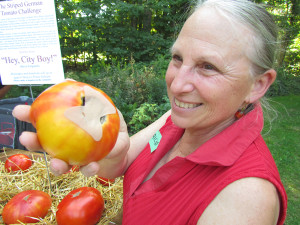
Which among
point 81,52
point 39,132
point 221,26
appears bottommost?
point 81,52

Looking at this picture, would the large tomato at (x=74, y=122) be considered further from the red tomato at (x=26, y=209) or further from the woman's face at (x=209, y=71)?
the red tomato at (x=26, y=209)

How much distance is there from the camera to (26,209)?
56.6 inches

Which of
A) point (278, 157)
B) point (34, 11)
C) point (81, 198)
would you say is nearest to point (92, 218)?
point (81, 198)

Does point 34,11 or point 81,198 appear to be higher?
point 34,11

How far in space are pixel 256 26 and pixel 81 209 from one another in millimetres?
1386

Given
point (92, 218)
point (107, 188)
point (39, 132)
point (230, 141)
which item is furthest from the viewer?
point (107, 188)

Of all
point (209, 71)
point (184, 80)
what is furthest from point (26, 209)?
point (209, 71)

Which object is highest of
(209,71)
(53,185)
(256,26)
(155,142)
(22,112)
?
(256,26)

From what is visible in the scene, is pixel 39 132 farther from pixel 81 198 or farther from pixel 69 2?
pixel 69 2

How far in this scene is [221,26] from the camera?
0.93m

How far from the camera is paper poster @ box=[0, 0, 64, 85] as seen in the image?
1629mm

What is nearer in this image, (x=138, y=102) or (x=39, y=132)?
(x=39, y=132)

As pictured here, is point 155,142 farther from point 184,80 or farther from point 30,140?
point 30,140

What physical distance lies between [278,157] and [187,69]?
4.07 metres
